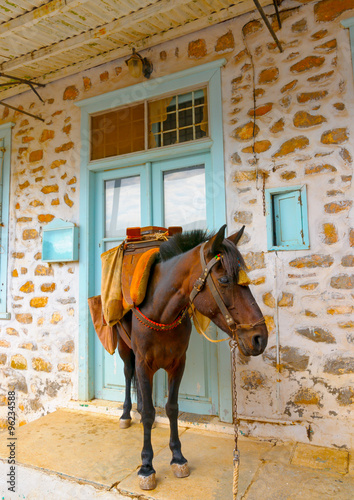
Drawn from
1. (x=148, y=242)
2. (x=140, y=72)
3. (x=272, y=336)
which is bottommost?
(x=272, y=336)

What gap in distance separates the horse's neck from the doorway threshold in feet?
4.52

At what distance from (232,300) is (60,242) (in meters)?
2.72

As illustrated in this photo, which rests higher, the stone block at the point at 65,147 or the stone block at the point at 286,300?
the stone block at the point at 65,147

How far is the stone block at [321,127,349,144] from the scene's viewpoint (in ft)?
9.21

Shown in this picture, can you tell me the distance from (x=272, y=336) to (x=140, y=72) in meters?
2.93

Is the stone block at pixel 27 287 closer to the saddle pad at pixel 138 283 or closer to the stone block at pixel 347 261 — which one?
the saddle pad at pixel 138 283

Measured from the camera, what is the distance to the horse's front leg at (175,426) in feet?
7.61


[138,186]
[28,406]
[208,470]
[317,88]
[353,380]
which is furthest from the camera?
[28,406]

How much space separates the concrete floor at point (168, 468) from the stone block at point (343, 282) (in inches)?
48.2

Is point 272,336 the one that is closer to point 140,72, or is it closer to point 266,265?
point 266,265

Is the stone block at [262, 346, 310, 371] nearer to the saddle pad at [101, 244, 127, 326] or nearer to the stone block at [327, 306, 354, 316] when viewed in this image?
the stone block at [327, 306, 354, 316]

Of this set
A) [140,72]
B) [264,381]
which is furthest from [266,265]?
[140,72]

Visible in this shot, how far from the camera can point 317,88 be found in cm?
293

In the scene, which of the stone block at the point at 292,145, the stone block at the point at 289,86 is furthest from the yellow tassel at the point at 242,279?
the stone block at the point at 289,86
